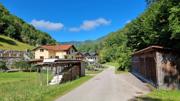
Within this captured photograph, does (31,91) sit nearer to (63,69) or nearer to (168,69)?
(168,69)

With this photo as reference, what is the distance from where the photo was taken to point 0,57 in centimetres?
7294

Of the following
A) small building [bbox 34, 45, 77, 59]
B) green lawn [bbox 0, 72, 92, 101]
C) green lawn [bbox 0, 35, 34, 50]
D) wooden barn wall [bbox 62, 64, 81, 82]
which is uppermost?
green lawn [bbox 0, 35, 34, 50]

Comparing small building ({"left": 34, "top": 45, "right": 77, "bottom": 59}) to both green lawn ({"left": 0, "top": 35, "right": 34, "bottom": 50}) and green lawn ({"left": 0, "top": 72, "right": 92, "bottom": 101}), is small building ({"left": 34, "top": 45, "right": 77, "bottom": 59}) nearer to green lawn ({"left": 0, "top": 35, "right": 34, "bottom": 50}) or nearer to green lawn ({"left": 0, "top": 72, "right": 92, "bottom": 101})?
green lawn ({"left": 0, "top": 35, "right": 34, "bottom": 50})

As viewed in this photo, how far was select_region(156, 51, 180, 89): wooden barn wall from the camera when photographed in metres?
24.1

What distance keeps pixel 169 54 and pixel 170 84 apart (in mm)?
2412

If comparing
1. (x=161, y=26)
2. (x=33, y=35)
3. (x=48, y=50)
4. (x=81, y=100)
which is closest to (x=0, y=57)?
(x=48, y=50)

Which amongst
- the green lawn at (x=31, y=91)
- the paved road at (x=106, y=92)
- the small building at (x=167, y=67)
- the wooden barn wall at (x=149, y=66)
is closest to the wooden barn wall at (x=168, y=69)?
the small building at (x=167, y=67)

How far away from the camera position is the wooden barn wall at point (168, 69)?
24125 mm

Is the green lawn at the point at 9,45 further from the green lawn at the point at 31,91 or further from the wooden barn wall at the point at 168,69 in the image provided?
the wooden barn wall at the point at 168,69

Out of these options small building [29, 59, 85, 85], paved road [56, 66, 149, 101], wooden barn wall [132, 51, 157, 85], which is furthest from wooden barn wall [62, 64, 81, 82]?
wooden barn wall [132, 51, 157, 85]

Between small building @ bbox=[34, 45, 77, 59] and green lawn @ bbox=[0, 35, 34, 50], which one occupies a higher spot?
green lawn @ bbox=[0, 35, 34, 50]

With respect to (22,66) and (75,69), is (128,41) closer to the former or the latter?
(75,69)

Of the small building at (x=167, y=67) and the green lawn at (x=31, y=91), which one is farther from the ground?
the small building at (x=167, y=67)

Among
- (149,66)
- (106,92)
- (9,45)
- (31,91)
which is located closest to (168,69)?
(106,92)
